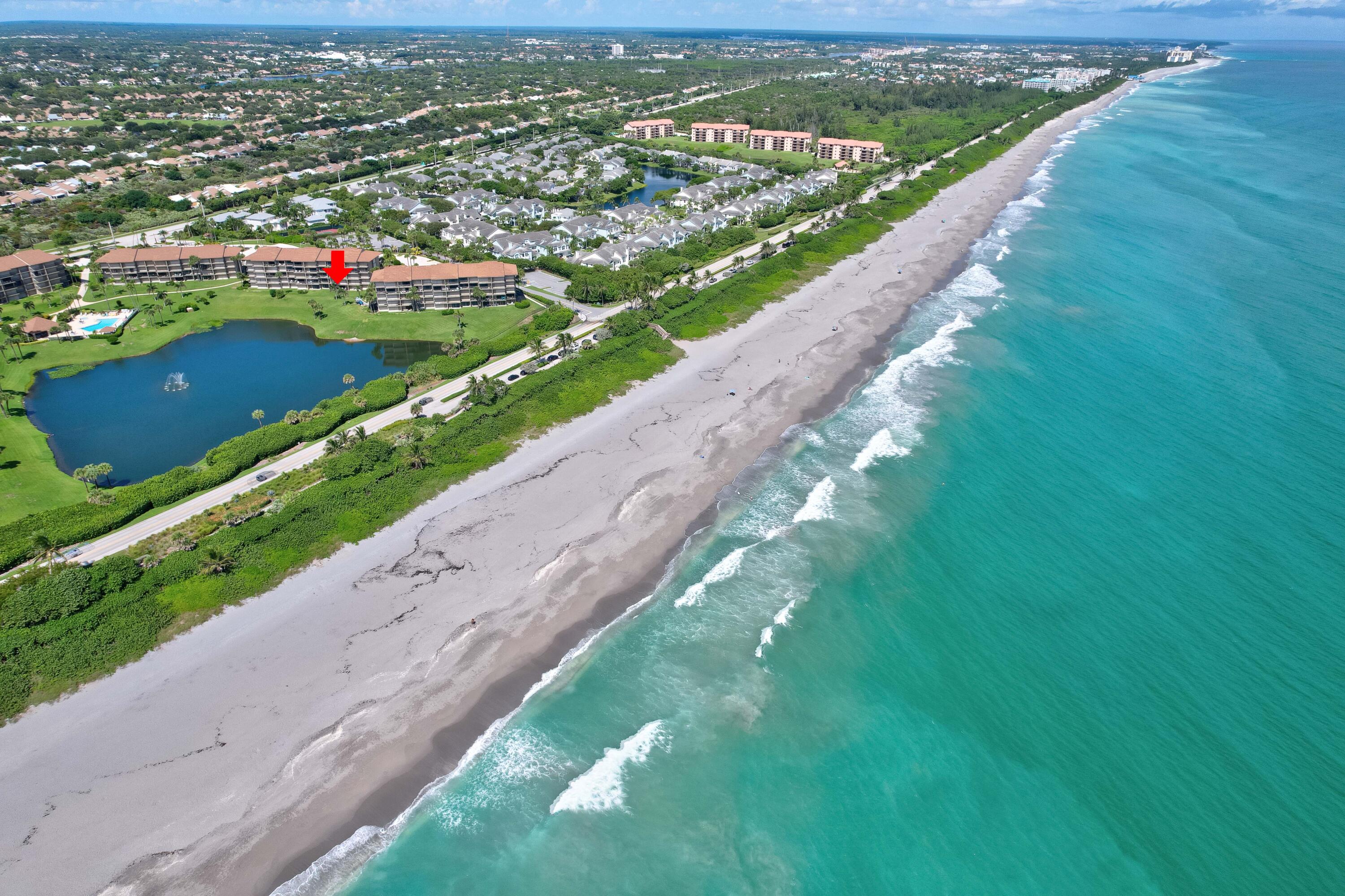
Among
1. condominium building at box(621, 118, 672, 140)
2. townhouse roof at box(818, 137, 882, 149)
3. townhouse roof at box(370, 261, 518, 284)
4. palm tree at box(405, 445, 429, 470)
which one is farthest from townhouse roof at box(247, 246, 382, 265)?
townhouse roof at box(818, 137, 882, 149)

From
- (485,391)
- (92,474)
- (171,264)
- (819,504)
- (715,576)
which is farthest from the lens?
(171,264)

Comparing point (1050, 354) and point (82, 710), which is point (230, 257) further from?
point (1050, 354)

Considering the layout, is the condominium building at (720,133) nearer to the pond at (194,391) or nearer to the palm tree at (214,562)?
the pond at (194,391)

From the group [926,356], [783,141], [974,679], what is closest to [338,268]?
[926,356]

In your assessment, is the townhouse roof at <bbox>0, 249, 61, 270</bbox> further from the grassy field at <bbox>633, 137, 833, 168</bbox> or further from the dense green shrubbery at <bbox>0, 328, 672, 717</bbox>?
the grassy field at <bbox>633, 137, 833, 168</bbox>

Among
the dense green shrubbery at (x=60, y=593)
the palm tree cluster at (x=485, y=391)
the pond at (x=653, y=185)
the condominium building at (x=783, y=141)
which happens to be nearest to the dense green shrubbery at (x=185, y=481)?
the dense green shrubbery at (x=60, y=593)

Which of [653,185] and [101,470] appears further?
[653,185]

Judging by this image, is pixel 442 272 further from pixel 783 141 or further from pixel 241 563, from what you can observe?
pixel 783 141

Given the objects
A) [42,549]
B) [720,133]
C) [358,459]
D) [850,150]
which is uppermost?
[720,133]
